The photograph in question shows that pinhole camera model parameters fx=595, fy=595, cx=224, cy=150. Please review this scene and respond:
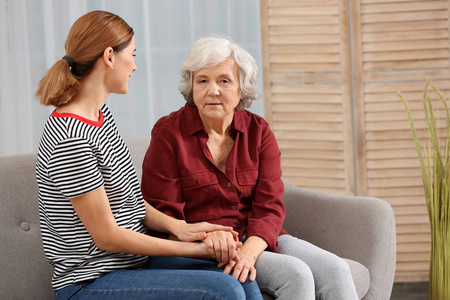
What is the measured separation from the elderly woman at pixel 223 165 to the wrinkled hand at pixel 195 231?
119 mm

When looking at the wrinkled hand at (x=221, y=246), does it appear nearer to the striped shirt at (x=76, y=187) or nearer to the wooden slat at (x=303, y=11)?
the striped shirt at (x=76, y=187)

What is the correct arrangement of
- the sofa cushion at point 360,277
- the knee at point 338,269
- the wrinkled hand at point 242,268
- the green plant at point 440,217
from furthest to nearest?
the green plant at point 440,217
the sofa cushion at point 360,277
the knee at point 338,269
the wrinkled hand at point 242,268

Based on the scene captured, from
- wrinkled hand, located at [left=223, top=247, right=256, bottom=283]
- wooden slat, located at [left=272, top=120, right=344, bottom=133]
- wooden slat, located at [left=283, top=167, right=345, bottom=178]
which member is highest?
wooden slat, located at [left=272, top=120, right=344, bottom=133]

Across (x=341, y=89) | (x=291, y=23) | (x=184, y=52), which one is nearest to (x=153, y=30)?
(x=184, y=52)

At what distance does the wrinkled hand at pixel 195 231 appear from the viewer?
168cm

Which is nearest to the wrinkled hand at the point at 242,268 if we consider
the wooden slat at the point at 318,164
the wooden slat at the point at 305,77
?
the wooden slat at the point at 318,164

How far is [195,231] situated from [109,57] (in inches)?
21.3

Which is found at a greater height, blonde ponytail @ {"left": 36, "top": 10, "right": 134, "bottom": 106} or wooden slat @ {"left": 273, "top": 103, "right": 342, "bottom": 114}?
blonde ponytail @ {"left": 36, "top": 10, "right": 134, "bottom": 106}

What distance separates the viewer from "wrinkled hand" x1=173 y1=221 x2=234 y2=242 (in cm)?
168

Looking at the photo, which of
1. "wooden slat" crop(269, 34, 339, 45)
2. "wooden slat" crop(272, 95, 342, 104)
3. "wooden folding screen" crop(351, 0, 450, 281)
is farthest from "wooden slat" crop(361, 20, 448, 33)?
"wooden slat" crop(272, 95, 342, 104)

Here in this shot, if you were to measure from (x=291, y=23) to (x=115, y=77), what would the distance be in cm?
165

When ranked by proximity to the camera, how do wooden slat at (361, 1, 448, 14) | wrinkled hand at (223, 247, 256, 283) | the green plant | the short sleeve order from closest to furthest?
the short sleeve → wrinkled hand at (223, 247, 256, 283) → the green plant → wooden slat at (361, 1, 448, 14)

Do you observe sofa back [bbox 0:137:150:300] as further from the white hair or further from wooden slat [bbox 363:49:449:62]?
wooden slat [bbox 363:49:449:62]

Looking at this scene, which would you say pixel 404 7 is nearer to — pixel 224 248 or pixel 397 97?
Answer: pixel 397 97
